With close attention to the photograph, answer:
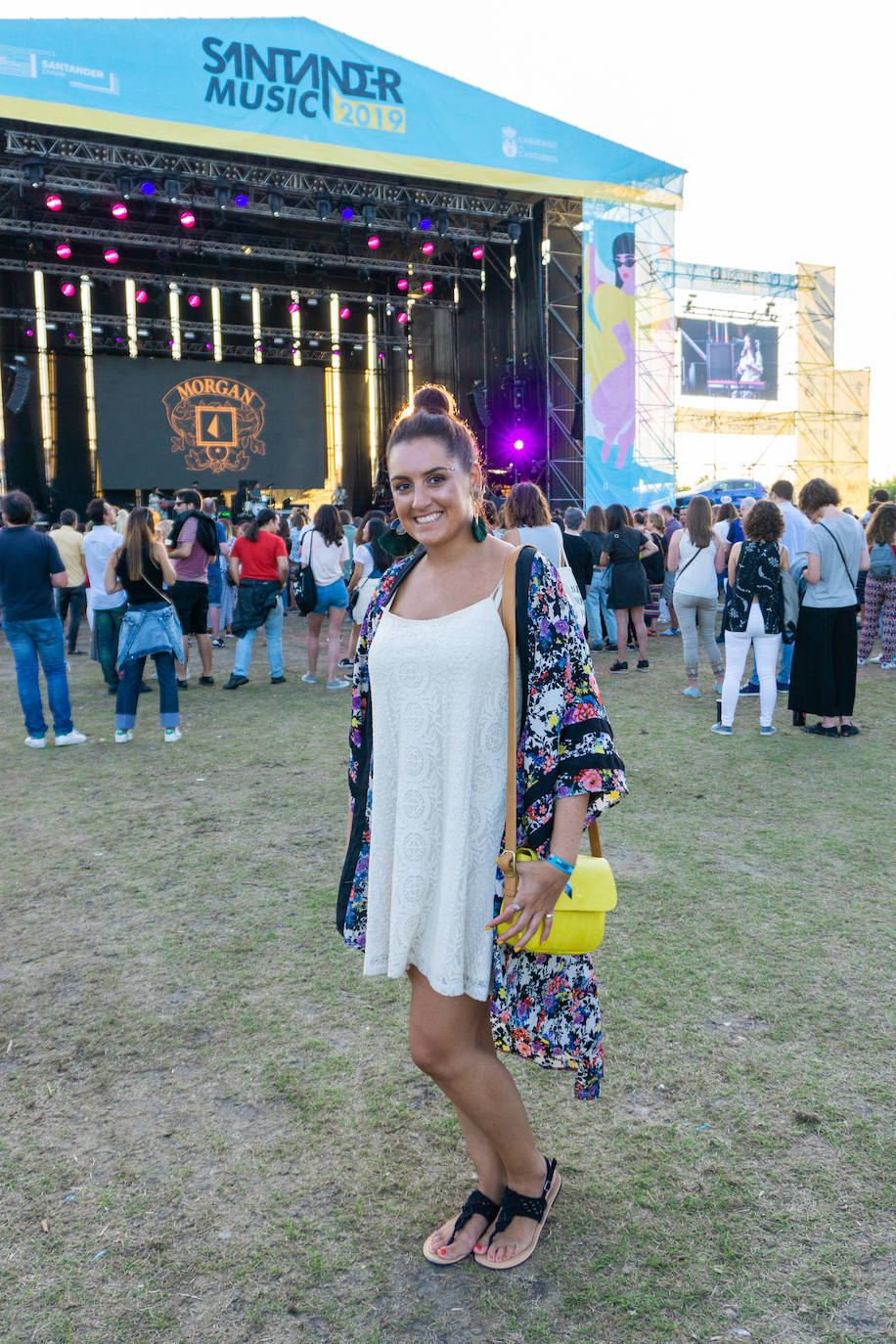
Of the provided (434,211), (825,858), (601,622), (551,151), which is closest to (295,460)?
(434,211)

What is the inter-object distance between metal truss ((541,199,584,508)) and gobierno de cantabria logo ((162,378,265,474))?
8209mm

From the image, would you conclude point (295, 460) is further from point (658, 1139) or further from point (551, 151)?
point (658, 1139)

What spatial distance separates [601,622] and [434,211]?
9.32 m

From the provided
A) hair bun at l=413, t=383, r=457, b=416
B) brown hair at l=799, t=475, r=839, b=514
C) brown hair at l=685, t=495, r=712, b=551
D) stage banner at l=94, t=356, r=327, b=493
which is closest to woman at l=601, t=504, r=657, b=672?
brown hair at l=685, t=495, r=712, b=551

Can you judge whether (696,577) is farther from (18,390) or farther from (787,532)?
(18,390)

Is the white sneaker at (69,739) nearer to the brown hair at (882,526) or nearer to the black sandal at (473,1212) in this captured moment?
the black sandal at (473,1212)

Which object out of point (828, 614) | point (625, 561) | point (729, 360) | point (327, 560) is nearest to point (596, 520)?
point (625, 561)

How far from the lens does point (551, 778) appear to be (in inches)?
71.1

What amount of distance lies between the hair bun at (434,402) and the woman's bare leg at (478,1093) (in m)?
1.13

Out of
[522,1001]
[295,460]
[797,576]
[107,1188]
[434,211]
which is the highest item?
[434,211]

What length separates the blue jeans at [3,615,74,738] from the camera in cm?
646

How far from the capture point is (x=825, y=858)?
14.1ft

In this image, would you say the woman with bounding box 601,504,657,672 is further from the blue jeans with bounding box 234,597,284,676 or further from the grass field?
the grass field

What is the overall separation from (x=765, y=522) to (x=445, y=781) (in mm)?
5121
